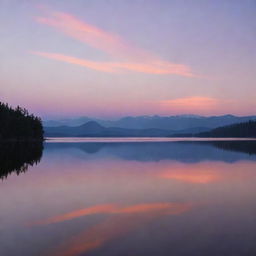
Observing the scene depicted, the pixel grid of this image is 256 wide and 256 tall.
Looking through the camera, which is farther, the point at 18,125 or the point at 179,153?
the point at 18,125

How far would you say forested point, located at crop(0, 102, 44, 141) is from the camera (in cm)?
9184

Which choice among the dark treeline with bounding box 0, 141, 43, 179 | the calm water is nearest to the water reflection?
the dark treeline with bounding box 0, 141, 43, 179

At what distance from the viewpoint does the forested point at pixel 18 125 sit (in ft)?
301

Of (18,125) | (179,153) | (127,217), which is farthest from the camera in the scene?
(18,125)

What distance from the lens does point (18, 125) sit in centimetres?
10156

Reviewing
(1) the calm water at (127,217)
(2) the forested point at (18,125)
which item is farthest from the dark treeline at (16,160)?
(2) the forested point at (18,125)

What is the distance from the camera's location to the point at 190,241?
1034cm

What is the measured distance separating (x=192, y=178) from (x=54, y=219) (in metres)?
14.9

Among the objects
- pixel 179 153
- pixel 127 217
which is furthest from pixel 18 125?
pixel 127 217

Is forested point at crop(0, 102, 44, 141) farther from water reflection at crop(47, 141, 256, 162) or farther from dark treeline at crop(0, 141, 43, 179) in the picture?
dark treeline at crop(0, 141, 43, 179)

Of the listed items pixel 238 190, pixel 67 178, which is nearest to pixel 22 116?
pixel 67 178

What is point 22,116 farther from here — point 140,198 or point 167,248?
point 167,248

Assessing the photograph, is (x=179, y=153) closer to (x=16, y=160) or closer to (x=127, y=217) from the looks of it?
(x=16, y=160)

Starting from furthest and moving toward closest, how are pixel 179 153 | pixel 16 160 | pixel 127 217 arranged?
1. pixel 179 153
2. pixel 16 160
3. pixel 127 217
